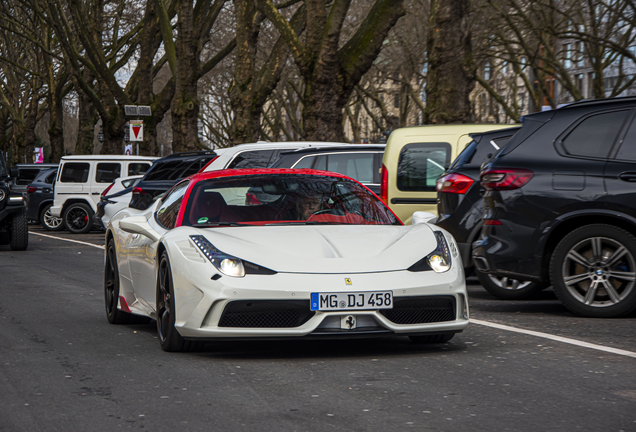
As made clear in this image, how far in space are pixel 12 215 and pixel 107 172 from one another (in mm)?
6383

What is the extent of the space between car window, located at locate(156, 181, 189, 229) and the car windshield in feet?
0.45

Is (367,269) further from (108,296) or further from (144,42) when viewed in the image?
(144,42)

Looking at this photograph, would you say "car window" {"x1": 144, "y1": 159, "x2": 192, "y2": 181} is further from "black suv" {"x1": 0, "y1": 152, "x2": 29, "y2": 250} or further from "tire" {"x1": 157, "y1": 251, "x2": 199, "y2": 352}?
"tire" {"x1": 157, "y1": 251, "x2": 199, "y2": 352}

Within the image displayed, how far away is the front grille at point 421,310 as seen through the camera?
595 centimetres

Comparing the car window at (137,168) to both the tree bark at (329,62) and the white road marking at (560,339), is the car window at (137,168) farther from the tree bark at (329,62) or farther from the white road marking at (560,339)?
the white road marking at (560,339)

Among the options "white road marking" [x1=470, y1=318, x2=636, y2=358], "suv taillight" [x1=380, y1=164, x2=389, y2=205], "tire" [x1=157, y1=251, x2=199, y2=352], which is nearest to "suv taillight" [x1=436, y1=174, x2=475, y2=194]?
"suv taillight" [x1=380, y1=164, x2=389, y2=205]

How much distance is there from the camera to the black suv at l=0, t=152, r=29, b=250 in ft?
58.7

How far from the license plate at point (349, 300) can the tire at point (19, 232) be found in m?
13.2

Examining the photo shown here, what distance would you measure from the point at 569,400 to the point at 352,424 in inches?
45.7

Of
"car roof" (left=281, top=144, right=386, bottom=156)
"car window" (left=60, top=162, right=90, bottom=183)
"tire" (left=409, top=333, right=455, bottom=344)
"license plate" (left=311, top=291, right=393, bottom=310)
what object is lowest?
"tire" (left=409, top=333, right=455, bottom=344)

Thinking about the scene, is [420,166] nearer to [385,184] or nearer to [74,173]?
[385,184]

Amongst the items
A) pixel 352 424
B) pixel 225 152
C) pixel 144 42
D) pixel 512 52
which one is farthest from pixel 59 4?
pixel 352 424

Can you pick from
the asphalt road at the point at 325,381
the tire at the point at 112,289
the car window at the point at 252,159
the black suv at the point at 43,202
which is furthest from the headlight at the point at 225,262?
the black suv at the point at 43,202

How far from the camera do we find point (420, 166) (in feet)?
38.8
